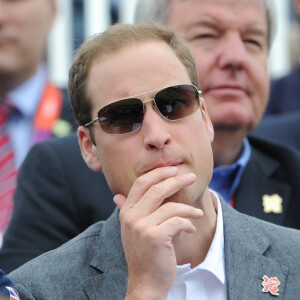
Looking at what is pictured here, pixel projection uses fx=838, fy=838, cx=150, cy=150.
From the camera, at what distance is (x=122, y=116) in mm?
2793

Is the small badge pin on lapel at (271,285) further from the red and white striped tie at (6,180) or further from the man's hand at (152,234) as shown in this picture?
the red and white striped tie at (6,180)

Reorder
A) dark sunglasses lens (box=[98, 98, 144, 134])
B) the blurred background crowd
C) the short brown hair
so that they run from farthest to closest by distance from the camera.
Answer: the blurred background crowd < the short brown hair < dark sunglasses lens (box=[98, 98, 144, 134])

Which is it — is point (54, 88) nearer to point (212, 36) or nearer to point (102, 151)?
point (212, 36)

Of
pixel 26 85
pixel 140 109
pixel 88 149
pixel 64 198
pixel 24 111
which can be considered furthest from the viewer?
pixel 26 85

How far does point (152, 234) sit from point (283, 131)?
2.24 meters

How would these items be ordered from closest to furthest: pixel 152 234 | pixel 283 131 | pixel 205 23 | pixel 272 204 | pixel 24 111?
pixel 152 234
pixel 272 204
pixel 205 23
pixel 283 131
pixel 24 111

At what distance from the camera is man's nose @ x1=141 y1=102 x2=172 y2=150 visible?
8.89 ft

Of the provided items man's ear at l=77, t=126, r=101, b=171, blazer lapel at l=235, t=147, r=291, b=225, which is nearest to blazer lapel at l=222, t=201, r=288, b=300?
man's ear at l=77, t=126, r=101, b=171

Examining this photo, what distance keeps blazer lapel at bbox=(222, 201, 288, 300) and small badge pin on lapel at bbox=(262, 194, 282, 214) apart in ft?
2.57

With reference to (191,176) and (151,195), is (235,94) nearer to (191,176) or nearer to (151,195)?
(191,176)

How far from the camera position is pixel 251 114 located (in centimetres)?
411

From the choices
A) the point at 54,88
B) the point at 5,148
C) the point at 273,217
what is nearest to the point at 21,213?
the point at 5,148

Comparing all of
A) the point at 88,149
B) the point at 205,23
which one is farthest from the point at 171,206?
the point at 205,23

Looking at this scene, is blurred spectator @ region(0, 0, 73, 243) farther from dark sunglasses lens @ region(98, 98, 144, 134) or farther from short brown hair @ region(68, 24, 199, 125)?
dark sunglasses lens @ region(98, 98, 144, 134)
